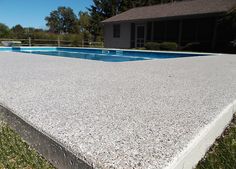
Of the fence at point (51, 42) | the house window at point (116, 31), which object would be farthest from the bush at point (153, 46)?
the fence at point (51, 42)

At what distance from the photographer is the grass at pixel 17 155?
1.69 metres

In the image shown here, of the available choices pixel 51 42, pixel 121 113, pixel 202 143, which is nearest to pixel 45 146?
pixel 121 113

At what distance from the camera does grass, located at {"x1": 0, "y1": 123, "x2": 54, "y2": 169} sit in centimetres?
169

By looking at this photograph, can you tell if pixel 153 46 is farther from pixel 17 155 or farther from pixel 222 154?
pixel 17 155

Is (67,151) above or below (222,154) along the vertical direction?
above

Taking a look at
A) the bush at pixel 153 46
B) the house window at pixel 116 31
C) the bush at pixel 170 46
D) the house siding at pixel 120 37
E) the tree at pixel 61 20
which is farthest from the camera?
the tree at pixel 61 20

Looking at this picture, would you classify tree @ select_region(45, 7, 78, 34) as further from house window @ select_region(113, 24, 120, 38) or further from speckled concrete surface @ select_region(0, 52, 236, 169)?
speckled concrete surface @ select_region(0, 52, 236, 169)

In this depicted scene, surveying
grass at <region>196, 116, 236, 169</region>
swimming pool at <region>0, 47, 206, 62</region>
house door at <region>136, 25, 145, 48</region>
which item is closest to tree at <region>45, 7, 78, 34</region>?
house door at <region>136, 25, 145, 48</region>

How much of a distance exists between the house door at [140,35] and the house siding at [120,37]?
2.72ft

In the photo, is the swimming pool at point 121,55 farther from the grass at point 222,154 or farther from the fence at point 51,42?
the grass at point 222,154

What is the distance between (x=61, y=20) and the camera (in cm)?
6300

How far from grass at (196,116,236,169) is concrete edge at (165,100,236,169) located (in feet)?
0.14

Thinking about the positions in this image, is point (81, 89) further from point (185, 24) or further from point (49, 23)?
point (49, 23)

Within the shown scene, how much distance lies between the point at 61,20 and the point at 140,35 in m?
50.1
